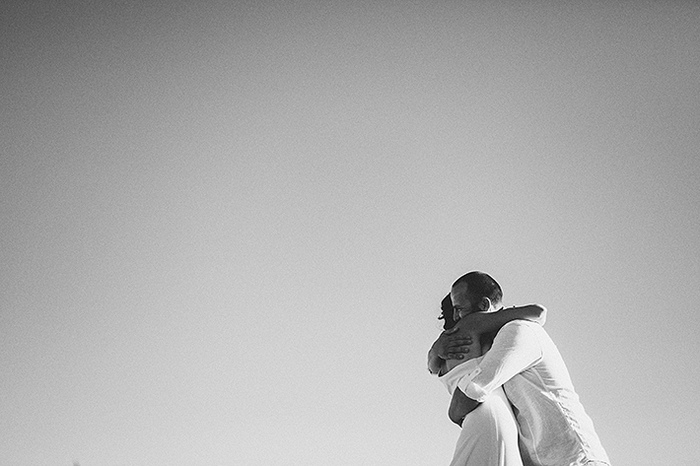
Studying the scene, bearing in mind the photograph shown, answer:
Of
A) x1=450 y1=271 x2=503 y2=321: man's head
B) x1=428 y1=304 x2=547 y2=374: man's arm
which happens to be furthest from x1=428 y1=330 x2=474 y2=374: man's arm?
x1=450 y1=271 x2=503 y2=321: man's head

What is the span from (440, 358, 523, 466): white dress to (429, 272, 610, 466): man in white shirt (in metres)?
0.03

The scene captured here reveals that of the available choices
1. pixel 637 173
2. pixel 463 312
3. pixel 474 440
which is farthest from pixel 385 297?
pixel 474 440

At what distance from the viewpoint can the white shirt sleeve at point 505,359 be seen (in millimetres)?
1886

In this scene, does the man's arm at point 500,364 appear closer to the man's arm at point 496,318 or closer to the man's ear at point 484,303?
the man's arm at point 496,318

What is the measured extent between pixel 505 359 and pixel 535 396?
0.47ft

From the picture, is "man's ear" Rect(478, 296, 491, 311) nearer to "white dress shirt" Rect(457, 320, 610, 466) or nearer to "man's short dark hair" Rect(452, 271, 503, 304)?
"man's short dark hair" Rect(452, 271, 503, 304)

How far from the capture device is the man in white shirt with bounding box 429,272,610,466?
1891mm

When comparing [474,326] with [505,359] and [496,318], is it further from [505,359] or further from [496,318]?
[505,359]

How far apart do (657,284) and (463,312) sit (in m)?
2.44

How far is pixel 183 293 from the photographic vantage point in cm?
398

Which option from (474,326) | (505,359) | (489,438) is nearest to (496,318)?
(474,326)

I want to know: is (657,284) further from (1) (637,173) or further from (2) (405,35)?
(2) (405,35)

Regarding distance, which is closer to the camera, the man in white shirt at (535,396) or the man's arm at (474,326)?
the man in white shirt at (535,396)

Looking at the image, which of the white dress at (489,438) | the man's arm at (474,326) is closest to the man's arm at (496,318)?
the man's arm at (474,326)
